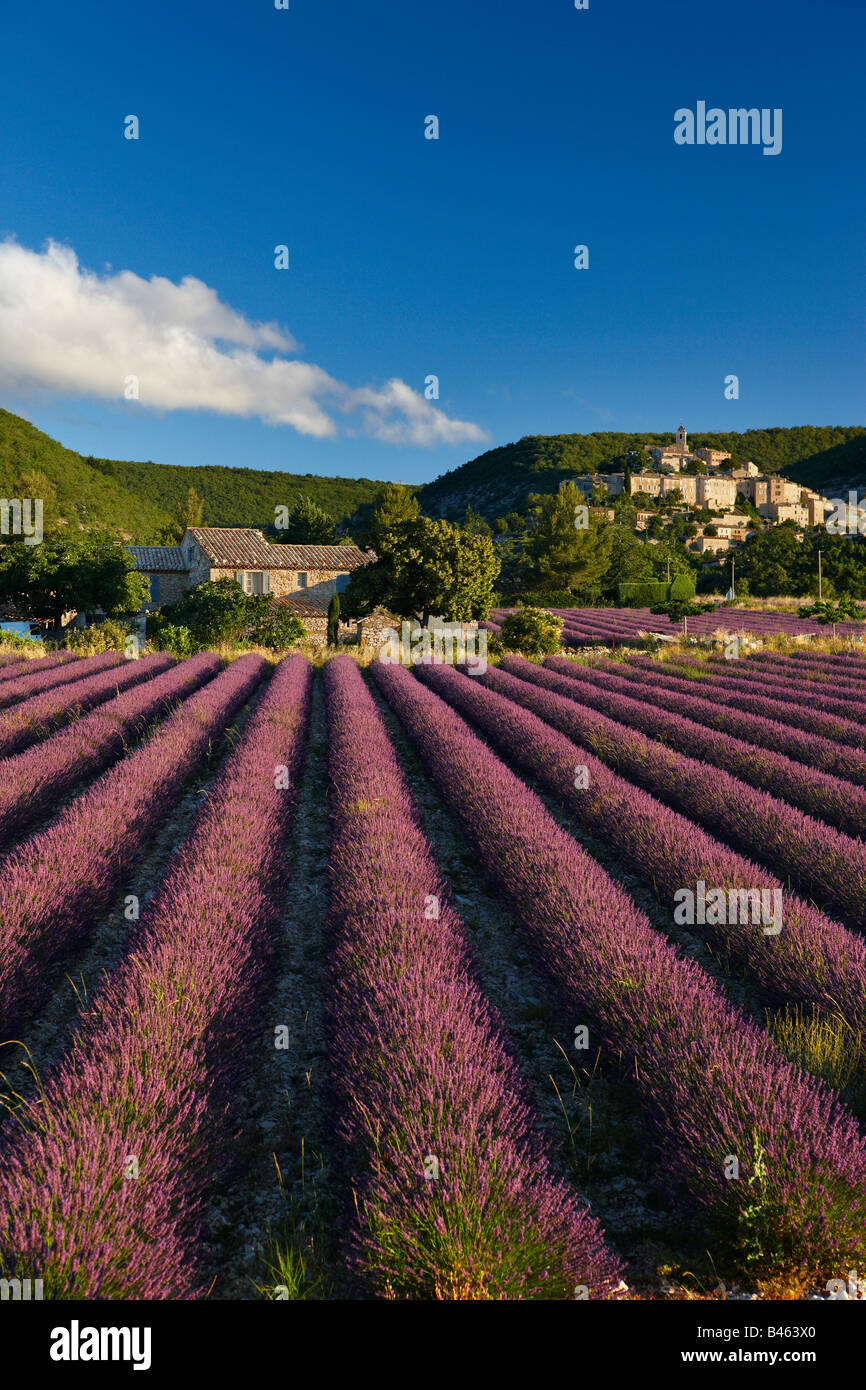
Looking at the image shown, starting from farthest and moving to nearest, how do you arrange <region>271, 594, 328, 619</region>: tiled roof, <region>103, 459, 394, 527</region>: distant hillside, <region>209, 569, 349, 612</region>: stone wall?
<region>103, 459, 394, 527</region>: distant hillside → <region>209, 569, 349, 612</region>: stone wall → <region>271, 594, 328, 619</region>: tiled roof

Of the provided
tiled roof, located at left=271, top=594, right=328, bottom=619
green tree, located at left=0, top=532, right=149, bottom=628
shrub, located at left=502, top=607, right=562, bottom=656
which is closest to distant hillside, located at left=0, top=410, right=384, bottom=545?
green tree, located at left=0, top=532, right=149, bottom=628

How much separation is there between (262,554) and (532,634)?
→ 70.2 feet

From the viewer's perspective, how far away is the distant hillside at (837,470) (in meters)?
116

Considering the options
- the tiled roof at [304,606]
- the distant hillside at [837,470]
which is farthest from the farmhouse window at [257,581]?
the distant hillside at [837,470]

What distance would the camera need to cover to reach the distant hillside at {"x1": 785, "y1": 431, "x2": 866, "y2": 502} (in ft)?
380

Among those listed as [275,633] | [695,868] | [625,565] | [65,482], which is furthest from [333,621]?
[65,482]

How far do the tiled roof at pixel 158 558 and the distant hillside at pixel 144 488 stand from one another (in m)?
16.6

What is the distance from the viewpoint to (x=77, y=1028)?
9.84 feet

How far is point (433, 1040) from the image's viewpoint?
95.1 inches

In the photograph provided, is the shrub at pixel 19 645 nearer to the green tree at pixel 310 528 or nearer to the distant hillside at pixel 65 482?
the distant hillside at pixel 65 482


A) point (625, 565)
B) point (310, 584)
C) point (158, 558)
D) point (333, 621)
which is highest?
point (625, 565)

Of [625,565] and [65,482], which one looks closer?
[65,482]

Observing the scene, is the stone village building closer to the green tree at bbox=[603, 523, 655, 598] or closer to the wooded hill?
the wooded hill

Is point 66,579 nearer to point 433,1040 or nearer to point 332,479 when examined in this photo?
point 433,1040
